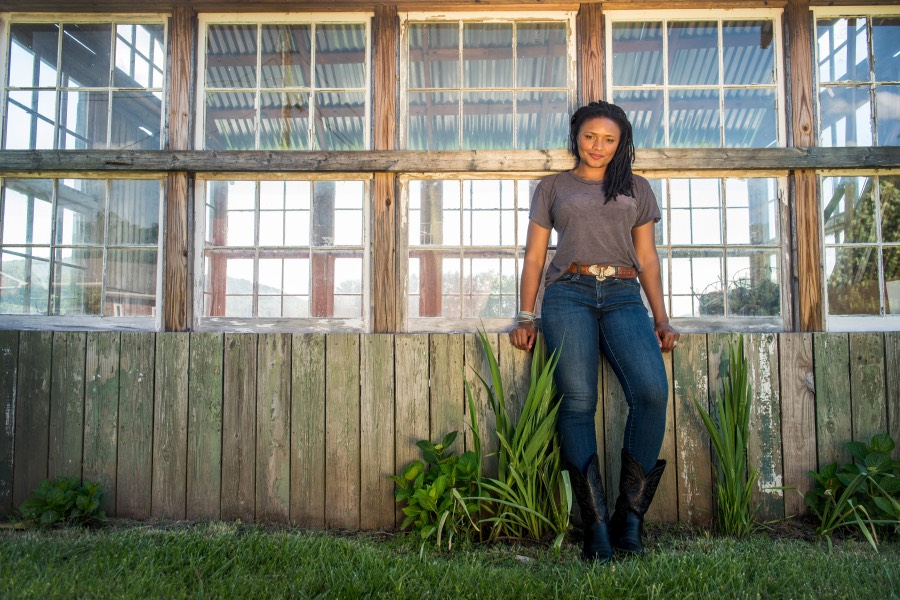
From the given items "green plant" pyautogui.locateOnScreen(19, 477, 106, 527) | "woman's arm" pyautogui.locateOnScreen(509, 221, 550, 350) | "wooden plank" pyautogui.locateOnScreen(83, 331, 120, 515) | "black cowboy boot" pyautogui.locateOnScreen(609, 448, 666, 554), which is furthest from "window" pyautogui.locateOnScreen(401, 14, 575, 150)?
"green plant" pyautogui.locateOnScreen(19, 477, 106, 527)

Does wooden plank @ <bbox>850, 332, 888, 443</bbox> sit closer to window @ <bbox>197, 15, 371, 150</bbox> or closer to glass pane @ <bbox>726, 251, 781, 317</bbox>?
glass pane @ <bbox>726, 251, 781, 317</bbox>

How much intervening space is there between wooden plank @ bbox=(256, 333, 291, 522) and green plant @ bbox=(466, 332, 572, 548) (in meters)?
0.90

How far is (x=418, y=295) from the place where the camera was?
3318mm

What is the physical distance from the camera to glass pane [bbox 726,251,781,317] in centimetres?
328

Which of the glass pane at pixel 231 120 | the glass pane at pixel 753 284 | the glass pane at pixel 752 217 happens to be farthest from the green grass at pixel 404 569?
the glass pane at pixel 231 120

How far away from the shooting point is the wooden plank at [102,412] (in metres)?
3.10

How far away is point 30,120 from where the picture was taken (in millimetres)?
3438

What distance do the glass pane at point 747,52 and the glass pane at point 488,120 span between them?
Answer: 1154 millimetres

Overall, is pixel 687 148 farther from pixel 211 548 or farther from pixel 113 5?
pixel 113 5

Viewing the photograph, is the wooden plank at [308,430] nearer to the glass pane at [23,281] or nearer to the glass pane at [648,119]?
the glass pane at [23,281]

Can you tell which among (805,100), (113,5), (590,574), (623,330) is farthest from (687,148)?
(113,5)

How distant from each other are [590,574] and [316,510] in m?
1.39

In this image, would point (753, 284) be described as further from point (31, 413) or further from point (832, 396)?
point (31, 413)

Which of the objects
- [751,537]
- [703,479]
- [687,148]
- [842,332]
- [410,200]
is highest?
[687,148]
